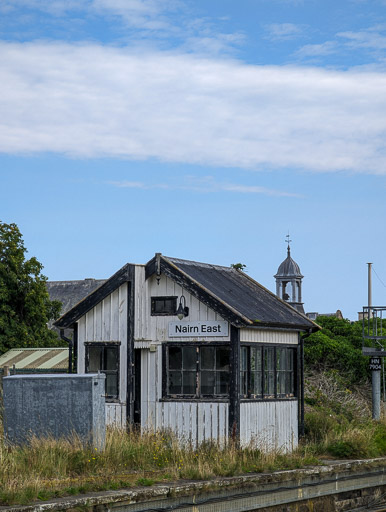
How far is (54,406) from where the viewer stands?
15.1m

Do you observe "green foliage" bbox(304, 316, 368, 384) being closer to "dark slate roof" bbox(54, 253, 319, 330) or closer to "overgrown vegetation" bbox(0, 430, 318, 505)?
"dark slate roof" bbox(54, 253, 319, 330)

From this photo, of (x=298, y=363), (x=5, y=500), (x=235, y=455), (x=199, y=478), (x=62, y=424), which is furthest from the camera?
(x=298, y=363)

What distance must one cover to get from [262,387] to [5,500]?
8749 millimetres

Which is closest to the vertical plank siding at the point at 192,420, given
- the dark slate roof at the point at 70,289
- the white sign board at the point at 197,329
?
the white sign board at the point at 197,329

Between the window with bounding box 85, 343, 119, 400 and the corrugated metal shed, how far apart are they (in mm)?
A: 3532

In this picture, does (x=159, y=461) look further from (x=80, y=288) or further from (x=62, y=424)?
(x=80, y=288)

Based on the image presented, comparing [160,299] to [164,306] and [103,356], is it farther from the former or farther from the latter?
[103,356]

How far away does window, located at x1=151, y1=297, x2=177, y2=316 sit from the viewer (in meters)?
18.8

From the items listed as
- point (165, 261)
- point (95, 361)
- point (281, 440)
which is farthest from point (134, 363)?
point (281, 440)

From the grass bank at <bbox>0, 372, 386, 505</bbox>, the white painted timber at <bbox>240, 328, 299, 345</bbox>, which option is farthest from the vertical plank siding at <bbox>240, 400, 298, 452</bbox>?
the white painted timber at <bbox>240, 328, 299, 345</bbox>

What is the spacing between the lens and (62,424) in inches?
592

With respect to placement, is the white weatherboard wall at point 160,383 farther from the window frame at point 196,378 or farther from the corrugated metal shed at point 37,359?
the corrugated metal shed at point 37,359

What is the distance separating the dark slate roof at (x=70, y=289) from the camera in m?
56.9

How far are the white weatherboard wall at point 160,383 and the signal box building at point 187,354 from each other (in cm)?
2
